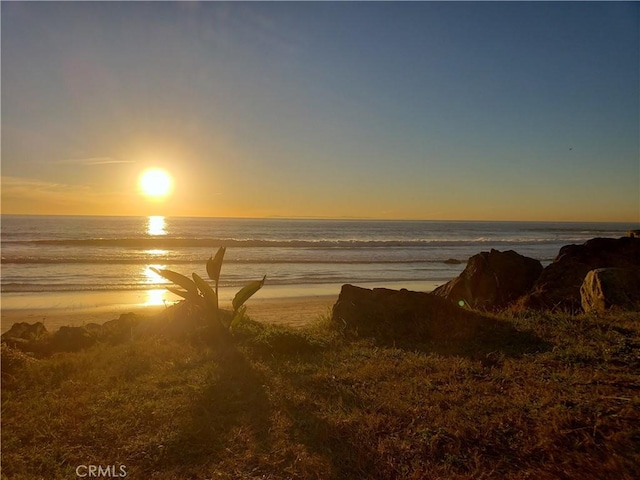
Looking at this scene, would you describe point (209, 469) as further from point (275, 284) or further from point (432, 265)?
point (432, 265)

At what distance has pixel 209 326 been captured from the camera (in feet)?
23.9

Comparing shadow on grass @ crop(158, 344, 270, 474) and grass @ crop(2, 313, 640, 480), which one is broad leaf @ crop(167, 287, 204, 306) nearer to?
grass @ crop(2, 313, 640, 480)

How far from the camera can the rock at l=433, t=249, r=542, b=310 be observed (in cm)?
1011

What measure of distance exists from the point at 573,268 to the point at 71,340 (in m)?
9.79

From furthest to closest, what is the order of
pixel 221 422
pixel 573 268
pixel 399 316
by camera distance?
1. pixel 573 268
2. pixel 399 316
3. pixel 221 422

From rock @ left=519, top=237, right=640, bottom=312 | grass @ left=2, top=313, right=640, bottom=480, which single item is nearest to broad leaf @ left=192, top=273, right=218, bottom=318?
grass @ left=2, top=313, right=640, bottom=480

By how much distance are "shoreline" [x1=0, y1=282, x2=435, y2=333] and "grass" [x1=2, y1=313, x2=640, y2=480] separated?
4965mm

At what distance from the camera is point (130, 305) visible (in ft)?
48.3

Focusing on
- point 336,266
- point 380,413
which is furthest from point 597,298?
point 336,266

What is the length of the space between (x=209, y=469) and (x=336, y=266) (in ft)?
79.5

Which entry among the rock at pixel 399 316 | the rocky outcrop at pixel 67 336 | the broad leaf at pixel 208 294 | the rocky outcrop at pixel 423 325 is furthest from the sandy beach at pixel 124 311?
the broad leaf at pixel 208 294

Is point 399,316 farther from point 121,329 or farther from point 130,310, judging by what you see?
point 130,310

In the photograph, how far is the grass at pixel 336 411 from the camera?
3510 millimetres

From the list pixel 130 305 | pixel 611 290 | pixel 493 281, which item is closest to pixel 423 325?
pixel 611 290
